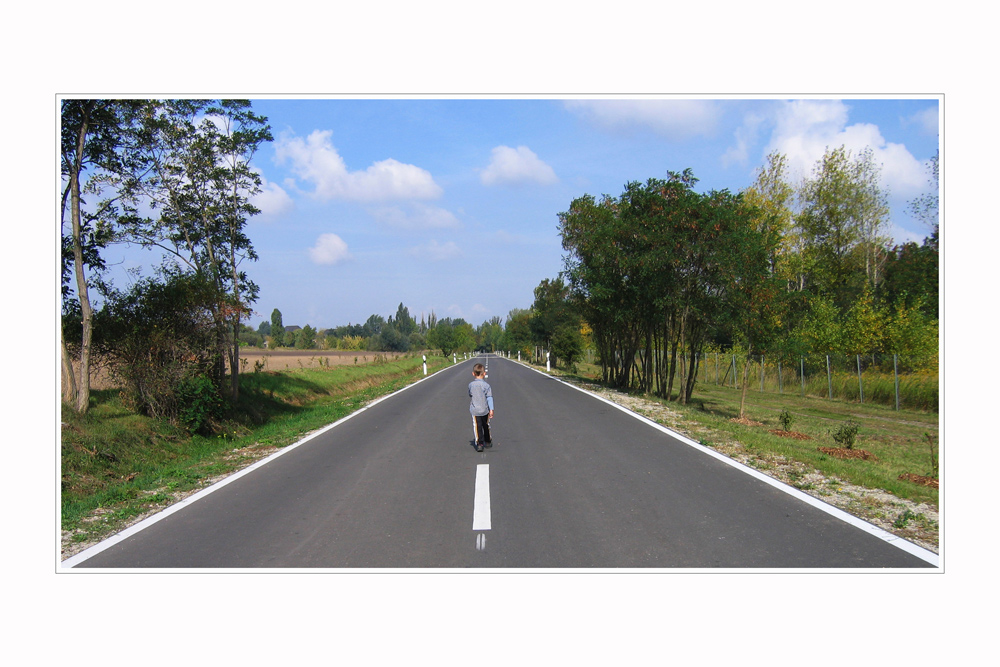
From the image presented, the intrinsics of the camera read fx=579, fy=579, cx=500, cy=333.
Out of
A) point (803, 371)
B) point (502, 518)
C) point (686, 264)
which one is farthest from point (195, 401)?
point (803, 371)

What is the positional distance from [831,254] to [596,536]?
128ft

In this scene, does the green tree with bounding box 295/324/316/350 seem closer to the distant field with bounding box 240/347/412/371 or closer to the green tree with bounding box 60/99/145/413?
the distant field with bounding box 240/347/412/371

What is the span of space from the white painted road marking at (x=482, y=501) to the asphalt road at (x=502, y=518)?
0.10 feet

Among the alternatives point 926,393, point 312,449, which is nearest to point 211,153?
point 312,449

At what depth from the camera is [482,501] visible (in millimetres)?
6336

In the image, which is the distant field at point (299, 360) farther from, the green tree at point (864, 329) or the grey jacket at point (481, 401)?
the green tree at point (864, 329)

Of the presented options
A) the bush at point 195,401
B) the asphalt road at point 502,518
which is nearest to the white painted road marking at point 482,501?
the asphalt road at point 502,518

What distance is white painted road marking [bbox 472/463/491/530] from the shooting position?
5527mm

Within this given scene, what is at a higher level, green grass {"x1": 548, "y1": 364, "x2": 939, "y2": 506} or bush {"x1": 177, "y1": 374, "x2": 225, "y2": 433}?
bush {"x1": 177, "y1": 374, "x2": 225, "y2": 433}

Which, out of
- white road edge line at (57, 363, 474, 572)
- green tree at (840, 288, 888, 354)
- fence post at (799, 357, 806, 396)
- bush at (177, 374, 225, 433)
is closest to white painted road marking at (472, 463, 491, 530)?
white road edge line at (57, 363, 474, 572)

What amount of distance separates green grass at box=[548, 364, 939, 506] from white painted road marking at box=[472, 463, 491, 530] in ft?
13.9

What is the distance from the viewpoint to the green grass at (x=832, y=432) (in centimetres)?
766

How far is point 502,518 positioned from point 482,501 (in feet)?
2.26

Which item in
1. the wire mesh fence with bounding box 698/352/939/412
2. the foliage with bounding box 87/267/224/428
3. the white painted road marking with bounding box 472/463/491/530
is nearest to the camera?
the white painted road marking with bounding box 472/463/491/530
